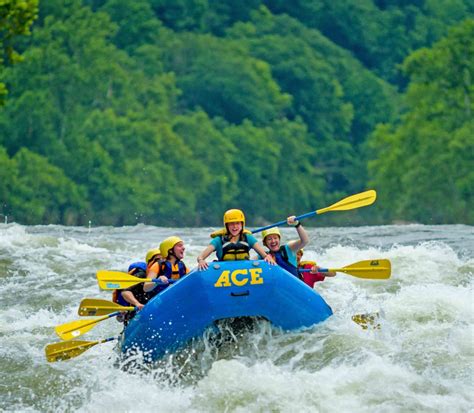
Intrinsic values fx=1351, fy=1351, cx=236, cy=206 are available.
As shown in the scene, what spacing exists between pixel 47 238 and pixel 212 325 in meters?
11.5

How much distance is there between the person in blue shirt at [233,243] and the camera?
A: 10.9 metres

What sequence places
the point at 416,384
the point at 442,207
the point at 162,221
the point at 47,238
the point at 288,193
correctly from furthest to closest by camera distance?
1. the point at 288,193
2. the point at 162,221
3. the point at 442,207
4. the point at 47,238
5. the point at 416,384

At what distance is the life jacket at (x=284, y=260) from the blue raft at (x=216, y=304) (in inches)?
31.8

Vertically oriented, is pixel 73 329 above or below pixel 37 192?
above

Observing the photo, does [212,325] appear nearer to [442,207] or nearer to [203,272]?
[203,272]

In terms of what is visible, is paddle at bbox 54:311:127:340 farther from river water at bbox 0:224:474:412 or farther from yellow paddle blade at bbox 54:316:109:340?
river water at bbox 0:224:474:412

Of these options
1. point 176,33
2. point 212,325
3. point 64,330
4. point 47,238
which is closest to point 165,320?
point 212,325

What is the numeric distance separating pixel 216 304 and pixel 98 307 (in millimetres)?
1214

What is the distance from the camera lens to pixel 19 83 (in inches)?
1737

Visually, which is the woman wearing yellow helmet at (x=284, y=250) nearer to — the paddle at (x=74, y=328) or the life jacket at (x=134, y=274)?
the life jacket at (x=134, y=274)

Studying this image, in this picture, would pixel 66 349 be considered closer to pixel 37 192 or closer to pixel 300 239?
pixel 300 239

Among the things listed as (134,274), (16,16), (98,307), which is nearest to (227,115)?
(16,16)

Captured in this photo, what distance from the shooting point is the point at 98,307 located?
1117 cm

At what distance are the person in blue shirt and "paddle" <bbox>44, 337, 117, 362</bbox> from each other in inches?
48.7
